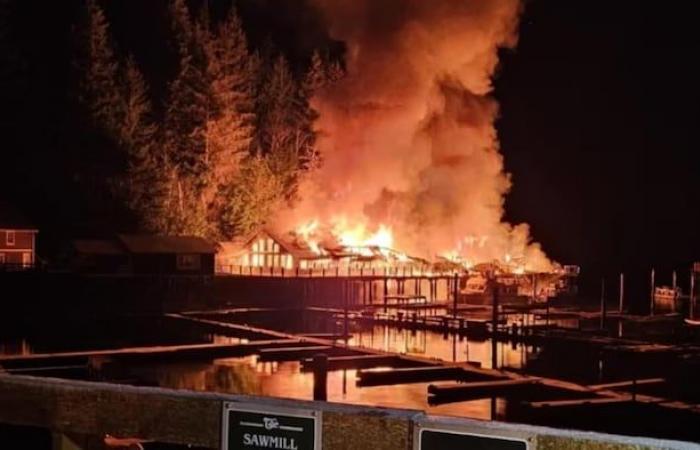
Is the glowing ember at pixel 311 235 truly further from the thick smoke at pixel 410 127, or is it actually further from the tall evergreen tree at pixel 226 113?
the tall evergreen tree at pixel 226 113

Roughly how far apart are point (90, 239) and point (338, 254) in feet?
56.0

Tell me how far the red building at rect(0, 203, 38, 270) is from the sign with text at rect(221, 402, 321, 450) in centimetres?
5816

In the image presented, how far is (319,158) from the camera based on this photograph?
79.4 meters

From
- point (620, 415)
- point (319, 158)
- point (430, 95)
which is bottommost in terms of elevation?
point (620, 415)

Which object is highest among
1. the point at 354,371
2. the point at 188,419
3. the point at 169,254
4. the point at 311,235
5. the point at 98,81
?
the point at 98,81

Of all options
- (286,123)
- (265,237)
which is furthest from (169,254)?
(286,123)

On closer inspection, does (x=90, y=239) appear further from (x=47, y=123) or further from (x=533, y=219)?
(x=533, y=219)

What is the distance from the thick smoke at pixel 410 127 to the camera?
7844 cm

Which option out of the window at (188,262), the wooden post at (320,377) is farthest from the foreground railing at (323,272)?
the wooden post at (320,377)

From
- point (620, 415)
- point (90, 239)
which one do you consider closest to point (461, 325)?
point (620, 415)

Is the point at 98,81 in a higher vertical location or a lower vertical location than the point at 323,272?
higher

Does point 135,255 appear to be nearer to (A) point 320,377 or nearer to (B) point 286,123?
(B) point 286,123

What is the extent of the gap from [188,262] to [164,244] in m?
1.89

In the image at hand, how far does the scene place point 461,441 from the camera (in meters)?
3.59
